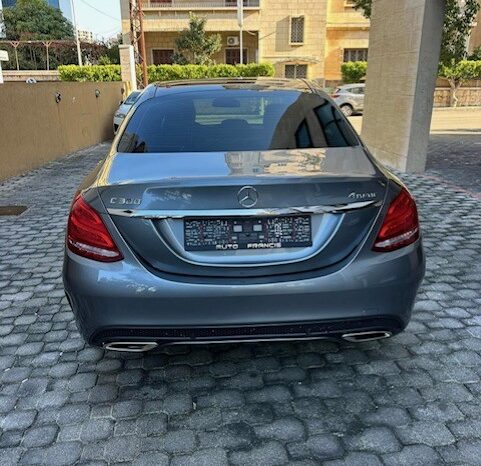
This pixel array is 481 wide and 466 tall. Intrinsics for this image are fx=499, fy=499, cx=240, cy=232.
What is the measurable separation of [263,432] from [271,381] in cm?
41

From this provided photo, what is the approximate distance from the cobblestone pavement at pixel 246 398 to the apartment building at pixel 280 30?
110 ft

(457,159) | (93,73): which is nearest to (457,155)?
(457,159)

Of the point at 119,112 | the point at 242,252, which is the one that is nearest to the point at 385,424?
the point at 242,252

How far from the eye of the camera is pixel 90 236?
2266 mm

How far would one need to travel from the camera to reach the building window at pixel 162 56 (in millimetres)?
36156

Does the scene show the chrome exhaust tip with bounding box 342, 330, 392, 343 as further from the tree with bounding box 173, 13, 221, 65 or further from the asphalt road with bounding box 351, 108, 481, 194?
the tree with bounding box 173, 13, 221, 65

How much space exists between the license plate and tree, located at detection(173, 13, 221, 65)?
32.9 m

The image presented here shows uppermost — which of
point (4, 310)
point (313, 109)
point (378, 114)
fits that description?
point (313, 109)

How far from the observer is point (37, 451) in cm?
222

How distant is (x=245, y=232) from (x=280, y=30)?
115 ft

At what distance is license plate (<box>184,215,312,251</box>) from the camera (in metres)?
2.16

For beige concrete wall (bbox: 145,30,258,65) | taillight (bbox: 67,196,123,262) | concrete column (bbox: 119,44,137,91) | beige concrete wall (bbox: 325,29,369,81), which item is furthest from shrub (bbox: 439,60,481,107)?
taillight (bbox: 67,196,123,262)

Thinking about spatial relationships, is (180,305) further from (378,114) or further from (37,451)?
(378,114)

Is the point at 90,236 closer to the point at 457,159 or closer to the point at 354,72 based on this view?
the point at 457,159
